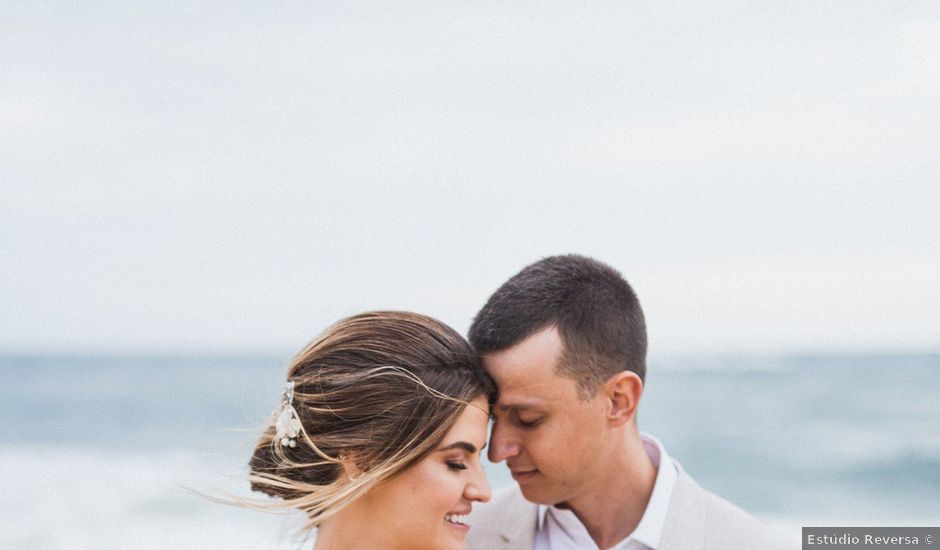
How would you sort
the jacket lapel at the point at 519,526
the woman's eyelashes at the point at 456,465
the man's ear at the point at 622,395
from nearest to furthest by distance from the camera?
1. the woman's eyelashes at the point at 456,465
2. the man's ear at the point at 622,395
3. the jacket lapel at the point at 519,526

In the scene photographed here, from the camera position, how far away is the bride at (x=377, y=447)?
9.60 feet

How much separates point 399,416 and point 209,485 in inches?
23.2

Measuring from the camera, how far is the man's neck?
3.70 metres

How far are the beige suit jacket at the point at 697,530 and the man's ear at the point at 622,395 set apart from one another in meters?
0.32

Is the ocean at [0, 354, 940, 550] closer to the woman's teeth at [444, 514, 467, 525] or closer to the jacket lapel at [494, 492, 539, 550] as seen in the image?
the jacket lapel at [494, 492, 539, 550]

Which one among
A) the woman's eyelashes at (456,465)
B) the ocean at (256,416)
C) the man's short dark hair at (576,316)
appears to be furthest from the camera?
the ocean at (256,416)

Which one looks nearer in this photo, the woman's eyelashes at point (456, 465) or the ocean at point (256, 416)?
the woman's eyelashes at point (456, 465)

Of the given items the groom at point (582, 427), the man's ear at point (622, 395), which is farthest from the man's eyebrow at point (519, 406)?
the man's ear at point (622, 395)

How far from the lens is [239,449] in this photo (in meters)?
3.29

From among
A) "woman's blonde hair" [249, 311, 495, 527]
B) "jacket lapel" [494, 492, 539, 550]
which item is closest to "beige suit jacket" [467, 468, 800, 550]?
"jacket lapel" [494, 492, 539, 550]

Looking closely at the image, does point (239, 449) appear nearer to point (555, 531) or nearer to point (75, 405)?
point (555, 531)

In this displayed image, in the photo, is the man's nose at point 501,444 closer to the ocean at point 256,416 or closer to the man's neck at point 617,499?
the man's neck at point 617,499

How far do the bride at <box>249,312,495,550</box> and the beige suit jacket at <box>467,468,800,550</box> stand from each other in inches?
31.9

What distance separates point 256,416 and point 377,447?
6448 millimetres
